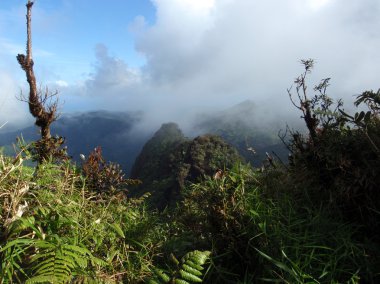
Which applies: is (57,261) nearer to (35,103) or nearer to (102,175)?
(102,175)

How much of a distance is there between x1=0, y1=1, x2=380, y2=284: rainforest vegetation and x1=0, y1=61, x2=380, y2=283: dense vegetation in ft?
0.04

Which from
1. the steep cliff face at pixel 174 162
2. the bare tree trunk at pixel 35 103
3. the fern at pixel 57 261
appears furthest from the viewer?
the steep cliff face at pixel 174 162

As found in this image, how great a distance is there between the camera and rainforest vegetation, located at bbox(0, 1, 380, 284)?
9.80ft

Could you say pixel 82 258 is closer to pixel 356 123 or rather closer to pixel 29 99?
pixel 356 123

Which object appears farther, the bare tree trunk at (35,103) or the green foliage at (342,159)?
the bare tree trunk at (35,103)

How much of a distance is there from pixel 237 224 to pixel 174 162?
68.7 meters

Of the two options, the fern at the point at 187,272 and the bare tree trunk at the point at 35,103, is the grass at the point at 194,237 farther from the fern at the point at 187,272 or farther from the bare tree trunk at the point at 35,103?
the bare tree trunk at the point at 35,103

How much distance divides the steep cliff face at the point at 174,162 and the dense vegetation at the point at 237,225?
2.82 feet

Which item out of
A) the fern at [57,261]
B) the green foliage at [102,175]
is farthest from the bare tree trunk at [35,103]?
the fern at [57,261]

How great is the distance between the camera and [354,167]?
3.60 meters

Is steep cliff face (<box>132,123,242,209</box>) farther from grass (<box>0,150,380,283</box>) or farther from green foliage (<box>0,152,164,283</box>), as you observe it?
green foliage (<box>0,152,164,283</box>)

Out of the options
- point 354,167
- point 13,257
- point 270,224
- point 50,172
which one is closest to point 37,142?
point 50,172

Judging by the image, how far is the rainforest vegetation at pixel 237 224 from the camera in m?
2.99

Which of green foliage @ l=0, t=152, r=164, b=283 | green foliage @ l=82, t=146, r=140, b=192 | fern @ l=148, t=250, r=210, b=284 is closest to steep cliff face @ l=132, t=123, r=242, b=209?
green foliage @ l=82, t=146, r=140, b=192
